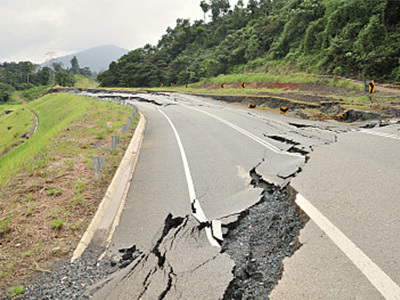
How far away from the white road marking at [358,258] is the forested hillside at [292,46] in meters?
22.4

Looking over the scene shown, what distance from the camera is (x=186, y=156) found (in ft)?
31.0

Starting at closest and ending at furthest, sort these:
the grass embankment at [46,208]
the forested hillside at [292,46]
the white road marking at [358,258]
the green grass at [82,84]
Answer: the white road marking at [358,258]
the grass embankment at [46,208]
the forested hillside at [292,46]
the green grass at [82,84]

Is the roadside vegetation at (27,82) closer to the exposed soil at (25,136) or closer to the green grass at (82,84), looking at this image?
the green grass at (82,84)

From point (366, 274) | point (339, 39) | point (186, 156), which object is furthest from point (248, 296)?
point (339, 39)

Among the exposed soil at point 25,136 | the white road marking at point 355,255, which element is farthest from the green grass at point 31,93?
the white road marking at point 355,255

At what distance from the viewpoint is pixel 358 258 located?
334 centimetres

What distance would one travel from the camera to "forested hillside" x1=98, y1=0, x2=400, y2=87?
25.5 meters

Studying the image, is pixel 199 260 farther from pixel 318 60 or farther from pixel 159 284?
pixel 318 60

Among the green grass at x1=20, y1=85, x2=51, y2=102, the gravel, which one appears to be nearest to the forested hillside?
the gravel

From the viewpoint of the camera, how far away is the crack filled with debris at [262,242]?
3322mm

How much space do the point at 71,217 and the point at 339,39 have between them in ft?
103

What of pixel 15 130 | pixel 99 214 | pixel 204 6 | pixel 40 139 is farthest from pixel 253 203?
pixel 204 6

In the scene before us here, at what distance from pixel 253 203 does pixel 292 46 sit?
3876 cm

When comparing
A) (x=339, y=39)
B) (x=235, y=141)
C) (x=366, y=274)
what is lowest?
(x=235, y=141)
